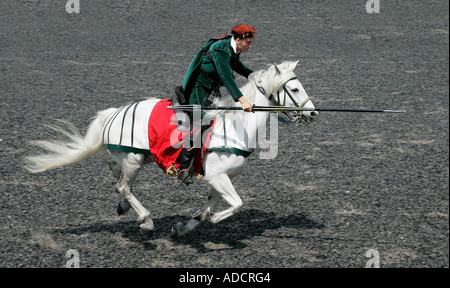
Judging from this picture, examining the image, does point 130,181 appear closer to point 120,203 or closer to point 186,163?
point 120,203

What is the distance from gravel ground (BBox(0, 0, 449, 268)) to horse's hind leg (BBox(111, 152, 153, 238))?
25cm

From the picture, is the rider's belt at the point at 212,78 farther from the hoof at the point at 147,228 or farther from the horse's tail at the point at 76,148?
the hoof at the point at 147,228

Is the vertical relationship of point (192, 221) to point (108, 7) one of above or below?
below

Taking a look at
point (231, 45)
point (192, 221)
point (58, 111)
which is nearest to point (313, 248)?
point (192, 221)

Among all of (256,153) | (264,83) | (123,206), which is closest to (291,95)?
(264,83)

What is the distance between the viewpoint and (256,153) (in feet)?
34.6

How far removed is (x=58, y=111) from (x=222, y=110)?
250 inches

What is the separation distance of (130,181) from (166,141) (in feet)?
2.55

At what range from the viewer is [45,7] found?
19531 mm

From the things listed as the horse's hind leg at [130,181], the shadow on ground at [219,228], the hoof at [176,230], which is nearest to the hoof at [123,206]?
the shadow on ground at [219,228]

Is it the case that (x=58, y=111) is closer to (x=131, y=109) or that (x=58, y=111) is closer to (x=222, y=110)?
(x=131, y=109)

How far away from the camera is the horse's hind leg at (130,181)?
7.00 m

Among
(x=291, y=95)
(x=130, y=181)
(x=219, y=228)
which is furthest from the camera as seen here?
(x=219, y=228)

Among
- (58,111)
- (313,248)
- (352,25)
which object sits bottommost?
(313,248)
